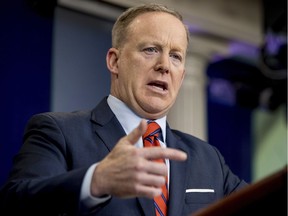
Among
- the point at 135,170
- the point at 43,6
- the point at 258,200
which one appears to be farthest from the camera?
the point at 43,6

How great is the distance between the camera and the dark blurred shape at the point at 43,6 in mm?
3146

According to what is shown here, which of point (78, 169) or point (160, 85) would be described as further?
point (160, 85)

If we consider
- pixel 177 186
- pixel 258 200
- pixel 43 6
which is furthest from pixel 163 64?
pixel 43 6

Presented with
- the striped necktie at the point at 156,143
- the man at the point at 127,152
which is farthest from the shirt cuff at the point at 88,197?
the striped necktie at the point at 156,143

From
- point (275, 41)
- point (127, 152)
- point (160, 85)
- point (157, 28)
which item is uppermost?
point (275, 41)

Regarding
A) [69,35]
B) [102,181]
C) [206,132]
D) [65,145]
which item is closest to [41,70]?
[69,35]

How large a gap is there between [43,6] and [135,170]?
228 cm

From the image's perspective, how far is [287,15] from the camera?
3.94 metres

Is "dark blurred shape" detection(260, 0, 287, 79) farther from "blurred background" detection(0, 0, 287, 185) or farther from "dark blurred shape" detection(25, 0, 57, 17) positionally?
"dark blurred shape" detection(25, 0, 57, 17)

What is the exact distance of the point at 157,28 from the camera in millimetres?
1610

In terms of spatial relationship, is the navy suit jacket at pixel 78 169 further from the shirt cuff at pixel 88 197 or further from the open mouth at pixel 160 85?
the open mouth at pixel 160 85

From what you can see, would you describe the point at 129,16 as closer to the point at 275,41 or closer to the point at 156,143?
the point at 156,143

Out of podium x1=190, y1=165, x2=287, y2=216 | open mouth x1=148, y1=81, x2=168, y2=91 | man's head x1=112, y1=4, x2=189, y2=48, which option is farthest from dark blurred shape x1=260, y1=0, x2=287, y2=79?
podium x1=190, y1=165, x2=287, y2=216

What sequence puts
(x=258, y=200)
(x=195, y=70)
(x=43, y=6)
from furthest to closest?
(x=195, y=70), (x=43, y=6), (x=258, y=200)
